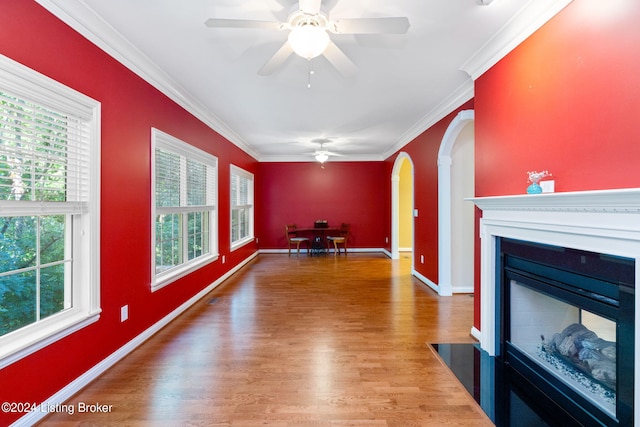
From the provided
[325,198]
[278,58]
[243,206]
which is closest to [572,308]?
[278,58]

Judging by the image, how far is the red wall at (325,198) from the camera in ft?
26.3

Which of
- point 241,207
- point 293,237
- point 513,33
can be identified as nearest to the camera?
point 513,33

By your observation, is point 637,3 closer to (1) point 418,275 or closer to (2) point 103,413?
(2) point 103,413

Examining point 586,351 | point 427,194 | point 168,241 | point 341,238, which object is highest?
point 427,194

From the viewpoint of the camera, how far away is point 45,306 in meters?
1.88

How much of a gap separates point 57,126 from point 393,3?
234 cm

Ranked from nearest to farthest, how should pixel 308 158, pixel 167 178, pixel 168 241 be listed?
1. pixel 167 178
2. pixel 168 241
3. pixel 308 158

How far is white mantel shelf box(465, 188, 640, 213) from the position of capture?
4.13 ft

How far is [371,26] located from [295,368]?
244 cm

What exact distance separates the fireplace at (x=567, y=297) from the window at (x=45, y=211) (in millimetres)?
2976

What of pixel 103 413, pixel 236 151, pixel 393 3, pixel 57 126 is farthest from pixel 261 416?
pixel 236 151

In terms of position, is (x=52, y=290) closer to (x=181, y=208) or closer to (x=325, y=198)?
(x=181, y=208)

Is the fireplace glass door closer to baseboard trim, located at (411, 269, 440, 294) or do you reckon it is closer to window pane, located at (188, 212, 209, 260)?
baseboard trim, located at (411, 269, 440, 294)

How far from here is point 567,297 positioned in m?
1.76
